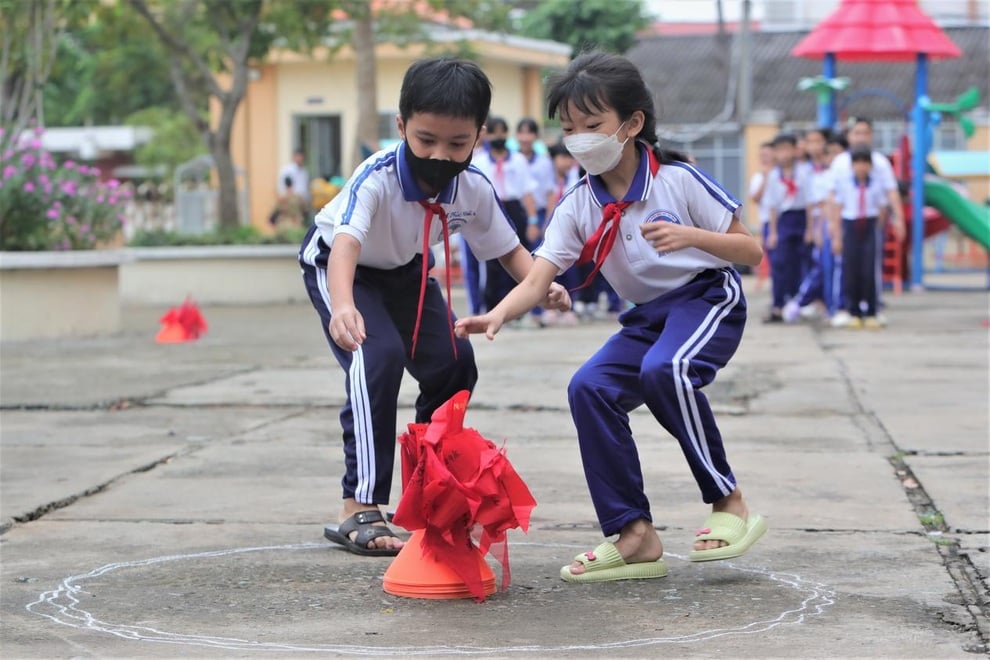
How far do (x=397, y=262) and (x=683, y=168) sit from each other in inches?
36.9

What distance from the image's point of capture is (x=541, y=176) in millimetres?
12914

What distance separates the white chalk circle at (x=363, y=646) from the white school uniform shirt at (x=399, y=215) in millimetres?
1173

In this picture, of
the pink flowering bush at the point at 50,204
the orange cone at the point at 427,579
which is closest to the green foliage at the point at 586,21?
the pink flowering bush at the point at 50,204

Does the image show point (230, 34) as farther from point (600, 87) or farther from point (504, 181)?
point (600, 87)

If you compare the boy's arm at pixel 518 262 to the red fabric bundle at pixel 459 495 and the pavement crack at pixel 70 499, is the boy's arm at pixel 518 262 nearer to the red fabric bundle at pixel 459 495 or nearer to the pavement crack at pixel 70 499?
the red fabric bundle at pixel 459 495

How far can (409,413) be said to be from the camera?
7.34m

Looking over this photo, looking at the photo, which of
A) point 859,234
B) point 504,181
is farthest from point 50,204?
point 859,234

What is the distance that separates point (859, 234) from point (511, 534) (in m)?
7.93

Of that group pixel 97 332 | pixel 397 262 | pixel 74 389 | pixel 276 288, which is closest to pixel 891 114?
pixel 276 288

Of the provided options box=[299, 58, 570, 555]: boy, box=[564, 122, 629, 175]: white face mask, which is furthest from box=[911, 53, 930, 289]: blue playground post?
box=[564, 122, 629, 175]: white face mask

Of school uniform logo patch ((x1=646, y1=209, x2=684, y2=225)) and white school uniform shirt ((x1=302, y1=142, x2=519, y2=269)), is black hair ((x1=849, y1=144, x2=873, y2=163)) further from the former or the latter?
school uniform logo patch ((x1=646, y1=209, x2=684, y2=225))

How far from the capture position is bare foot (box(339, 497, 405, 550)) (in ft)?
14.0

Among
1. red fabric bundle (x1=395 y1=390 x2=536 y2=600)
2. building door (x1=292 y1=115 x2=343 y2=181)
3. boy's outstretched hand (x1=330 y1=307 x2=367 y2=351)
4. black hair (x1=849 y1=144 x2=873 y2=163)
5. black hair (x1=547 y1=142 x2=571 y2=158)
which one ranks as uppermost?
building door (x1=292 y1=115 x2=343 y2=181)

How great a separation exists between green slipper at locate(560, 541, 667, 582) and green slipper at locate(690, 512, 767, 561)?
14 centimetres
